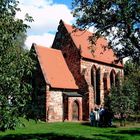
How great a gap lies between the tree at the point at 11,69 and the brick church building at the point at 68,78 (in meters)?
25.4

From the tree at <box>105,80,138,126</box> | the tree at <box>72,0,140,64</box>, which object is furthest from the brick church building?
the tree at <box>72,0,140,64</box>

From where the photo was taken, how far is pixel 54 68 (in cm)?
4500

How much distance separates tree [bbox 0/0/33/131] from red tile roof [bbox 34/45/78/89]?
90.2ft

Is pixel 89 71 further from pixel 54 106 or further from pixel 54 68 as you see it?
pixel 54 106

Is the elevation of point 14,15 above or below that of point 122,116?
above

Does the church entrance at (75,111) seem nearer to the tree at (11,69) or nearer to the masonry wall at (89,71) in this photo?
the masonry wall at (89,71)

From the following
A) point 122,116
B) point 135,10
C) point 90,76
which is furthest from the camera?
point 90,76

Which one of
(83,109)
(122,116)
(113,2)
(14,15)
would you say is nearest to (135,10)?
(113,2)

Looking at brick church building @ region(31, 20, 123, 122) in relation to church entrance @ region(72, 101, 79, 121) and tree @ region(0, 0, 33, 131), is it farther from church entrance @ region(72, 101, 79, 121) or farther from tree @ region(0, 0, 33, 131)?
tree @ region(0, 0, 33, 131)

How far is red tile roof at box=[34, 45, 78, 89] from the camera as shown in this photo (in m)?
42.7

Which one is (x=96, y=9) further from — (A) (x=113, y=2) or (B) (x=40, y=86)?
(B) (x=40, y=86)

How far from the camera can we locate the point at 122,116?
122 ft

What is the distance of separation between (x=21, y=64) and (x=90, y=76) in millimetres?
35296

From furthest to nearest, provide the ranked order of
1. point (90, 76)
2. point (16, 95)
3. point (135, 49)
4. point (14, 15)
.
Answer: point (90, 76) → point (135, 49) → point (14, 15) → point (16, 95)
